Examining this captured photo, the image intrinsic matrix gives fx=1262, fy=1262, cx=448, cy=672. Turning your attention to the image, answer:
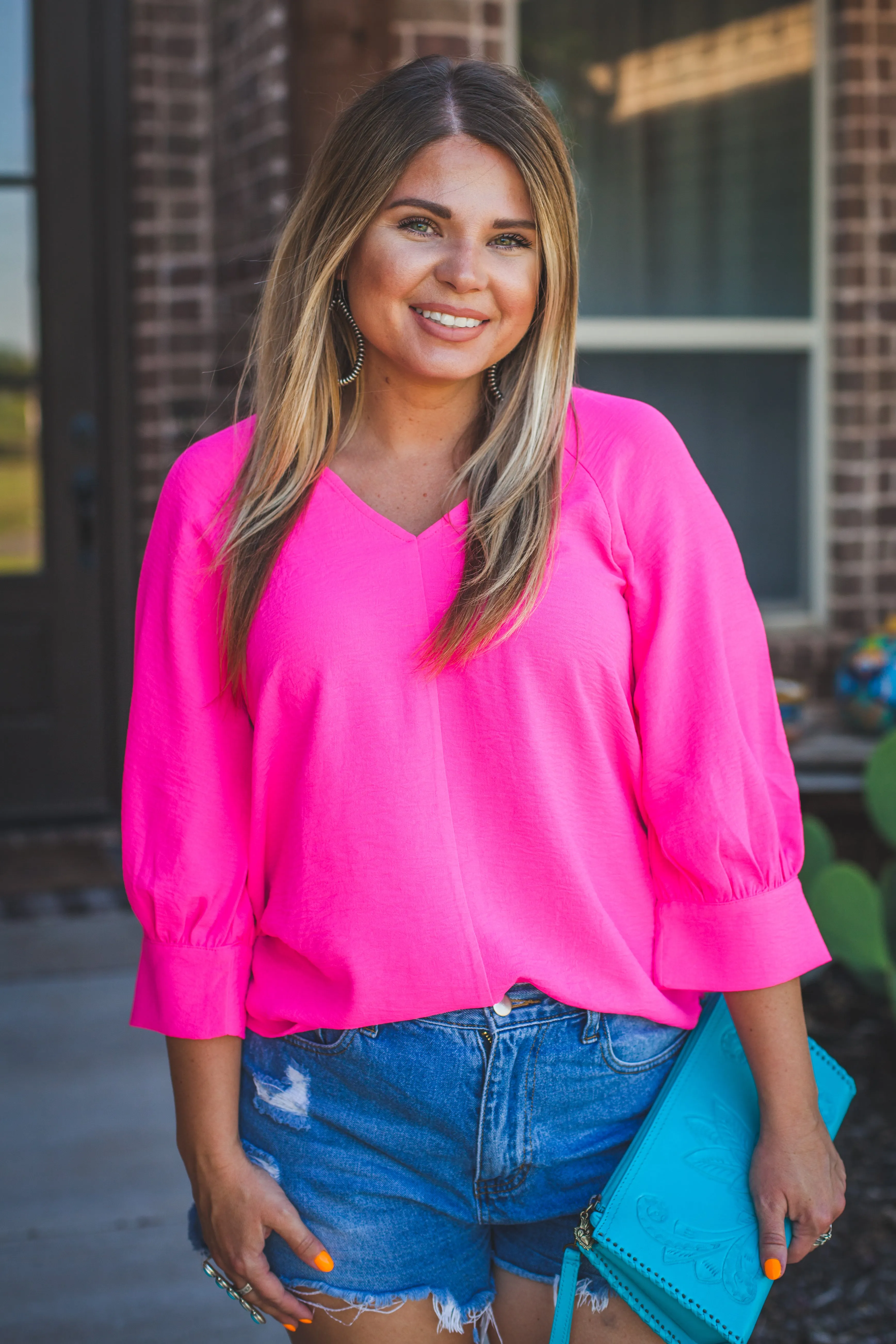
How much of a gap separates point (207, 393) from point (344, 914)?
9.88ft

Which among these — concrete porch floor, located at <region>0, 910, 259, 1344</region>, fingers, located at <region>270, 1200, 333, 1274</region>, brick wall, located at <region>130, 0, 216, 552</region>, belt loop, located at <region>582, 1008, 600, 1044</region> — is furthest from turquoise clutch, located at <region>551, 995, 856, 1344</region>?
brick wall, located at <region>130, 0, 216, 552</region>

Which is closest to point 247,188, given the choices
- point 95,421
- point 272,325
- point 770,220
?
point 95,421

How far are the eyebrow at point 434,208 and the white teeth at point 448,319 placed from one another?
3.8 inches

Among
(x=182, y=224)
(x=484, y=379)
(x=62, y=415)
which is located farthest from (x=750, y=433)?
(x=484, y=379)

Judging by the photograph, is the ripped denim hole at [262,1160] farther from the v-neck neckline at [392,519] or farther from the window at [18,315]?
the window at [18,315]

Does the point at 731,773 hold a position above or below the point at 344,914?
above

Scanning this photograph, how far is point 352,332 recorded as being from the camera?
4.88 feet

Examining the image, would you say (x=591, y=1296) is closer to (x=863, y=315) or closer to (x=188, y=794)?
(x=188, y=794)

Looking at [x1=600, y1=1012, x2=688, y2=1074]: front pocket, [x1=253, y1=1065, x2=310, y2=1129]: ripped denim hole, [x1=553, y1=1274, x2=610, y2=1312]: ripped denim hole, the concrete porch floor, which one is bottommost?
the concrete porch floor

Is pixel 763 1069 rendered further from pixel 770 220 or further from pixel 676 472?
pixel 770 220

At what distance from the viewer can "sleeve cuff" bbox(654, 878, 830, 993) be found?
1.28m

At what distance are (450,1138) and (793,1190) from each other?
347mm

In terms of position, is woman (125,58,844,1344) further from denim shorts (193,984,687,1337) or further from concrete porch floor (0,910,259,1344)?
concrete porch floor (0,910,259,1344)

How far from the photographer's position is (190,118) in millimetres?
4016
